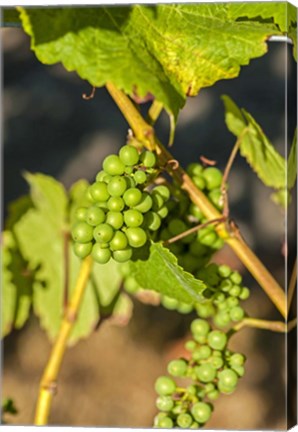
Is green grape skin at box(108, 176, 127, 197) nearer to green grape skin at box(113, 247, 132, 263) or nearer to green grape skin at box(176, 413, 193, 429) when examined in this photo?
green grape skin at box(113, 247, 132, 263)

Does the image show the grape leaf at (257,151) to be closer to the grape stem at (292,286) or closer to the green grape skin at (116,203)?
the grape stem at (292,286)

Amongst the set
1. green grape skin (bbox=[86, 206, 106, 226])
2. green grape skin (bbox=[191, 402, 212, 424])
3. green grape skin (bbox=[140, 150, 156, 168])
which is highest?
green grape skin (bbox=[140, 150, 156, 168])

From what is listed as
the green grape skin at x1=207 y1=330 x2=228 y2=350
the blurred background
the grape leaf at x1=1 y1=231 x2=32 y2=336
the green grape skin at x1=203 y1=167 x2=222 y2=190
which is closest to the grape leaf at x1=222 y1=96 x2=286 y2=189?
the green grape skin at x1=203 y1=167 x2=222 y2=190

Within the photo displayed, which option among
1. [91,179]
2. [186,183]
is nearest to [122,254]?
[186,183]

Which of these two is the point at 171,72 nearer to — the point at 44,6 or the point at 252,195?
the point at 44,6

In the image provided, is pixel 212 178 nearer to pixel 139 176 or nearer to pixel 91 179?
pixel 139 176

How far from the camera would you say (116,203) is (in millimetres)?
670

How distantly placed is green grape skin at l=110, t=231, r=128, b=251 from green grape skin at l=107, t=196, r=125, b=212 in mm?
20

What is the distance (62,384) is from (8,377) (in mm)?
147

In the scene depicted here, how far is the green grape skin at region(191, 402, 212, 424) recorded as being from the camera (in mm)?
752

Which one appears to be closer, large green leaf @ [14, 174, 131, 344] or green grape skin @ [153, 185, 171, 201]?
green grape skin @ [153, 185, 171, 201]

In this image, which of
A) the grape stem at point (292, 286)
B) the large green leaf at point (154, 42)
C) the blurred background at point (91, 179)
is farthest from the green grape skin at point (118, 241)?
the blurred background at point (91, 179)

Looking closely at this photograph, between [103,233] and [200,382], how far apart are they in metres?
0.20

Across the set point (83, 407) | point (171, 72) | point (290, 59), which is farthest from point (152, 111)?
point (83, 407)
